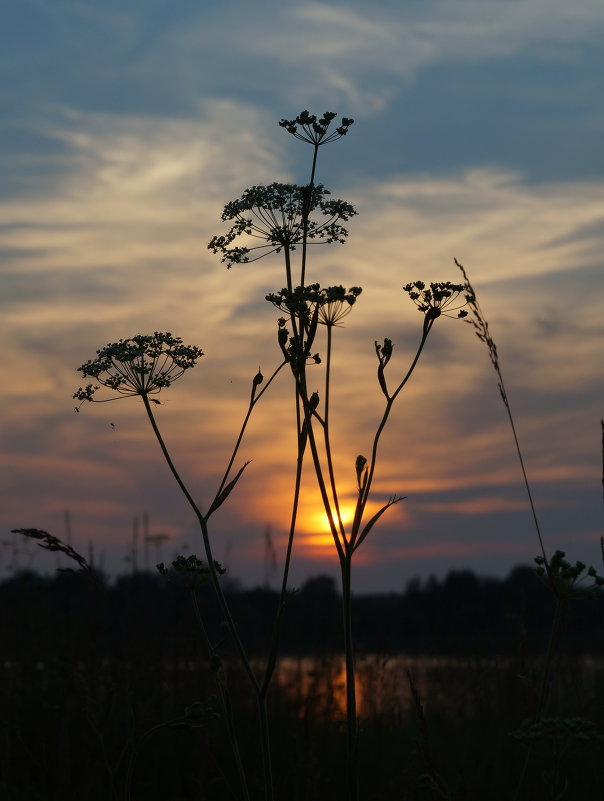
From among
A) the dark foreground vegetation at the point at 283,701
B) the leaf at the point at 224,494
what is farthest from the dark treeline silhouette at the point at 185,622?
the leaf at the point at 224,494

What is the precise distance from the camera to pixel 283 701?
8930 mm

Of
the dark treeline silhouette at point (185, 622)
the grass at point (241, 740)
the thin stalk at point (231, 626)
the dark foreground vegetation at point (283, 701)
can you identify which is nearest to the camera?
the thin stalk at point (231, 626)

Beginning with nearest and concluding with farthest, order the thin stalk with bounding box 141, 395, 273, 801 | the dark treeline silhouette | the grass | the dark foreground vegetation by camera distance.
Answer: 1. the thin stalk with bounding box 141, 395, 273, 801
2. the dark foreground vegetation
3. the grass
4. the dark treeline silhouette

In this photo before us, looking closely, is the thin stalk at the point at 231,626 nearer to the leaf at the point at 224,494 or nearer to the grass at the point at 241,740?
the leaf at the point at 224,494

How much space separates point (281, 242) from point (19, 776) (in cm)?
467

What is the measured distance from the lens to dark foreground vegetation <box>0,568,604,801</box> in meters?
5.44

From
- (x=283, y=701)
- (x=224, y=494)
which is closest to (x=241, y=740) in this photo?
(x=283, y=701)

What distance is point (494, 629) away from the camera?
11539 millimetres

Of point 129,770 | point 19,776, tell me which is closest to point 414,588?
point 19,776

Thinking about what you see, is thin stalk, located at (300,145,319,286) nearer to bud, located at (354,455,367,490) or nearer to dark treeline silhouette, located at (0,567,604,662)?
bud, located at (354,455,367,490)

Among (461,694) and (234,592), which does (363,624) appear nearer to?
(234,592)

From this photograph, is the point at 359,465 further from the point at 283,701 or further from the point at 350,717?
the point at 283,701

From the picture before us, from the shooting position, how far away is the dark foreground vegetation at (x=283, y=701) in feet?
17.8

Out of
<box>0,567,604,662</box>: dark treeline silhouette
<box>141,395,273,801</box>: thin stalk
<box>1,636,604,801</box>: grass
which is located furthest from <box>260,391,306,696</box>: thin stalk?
<box>0,567,604,662</box>: dark treeline silhouette
